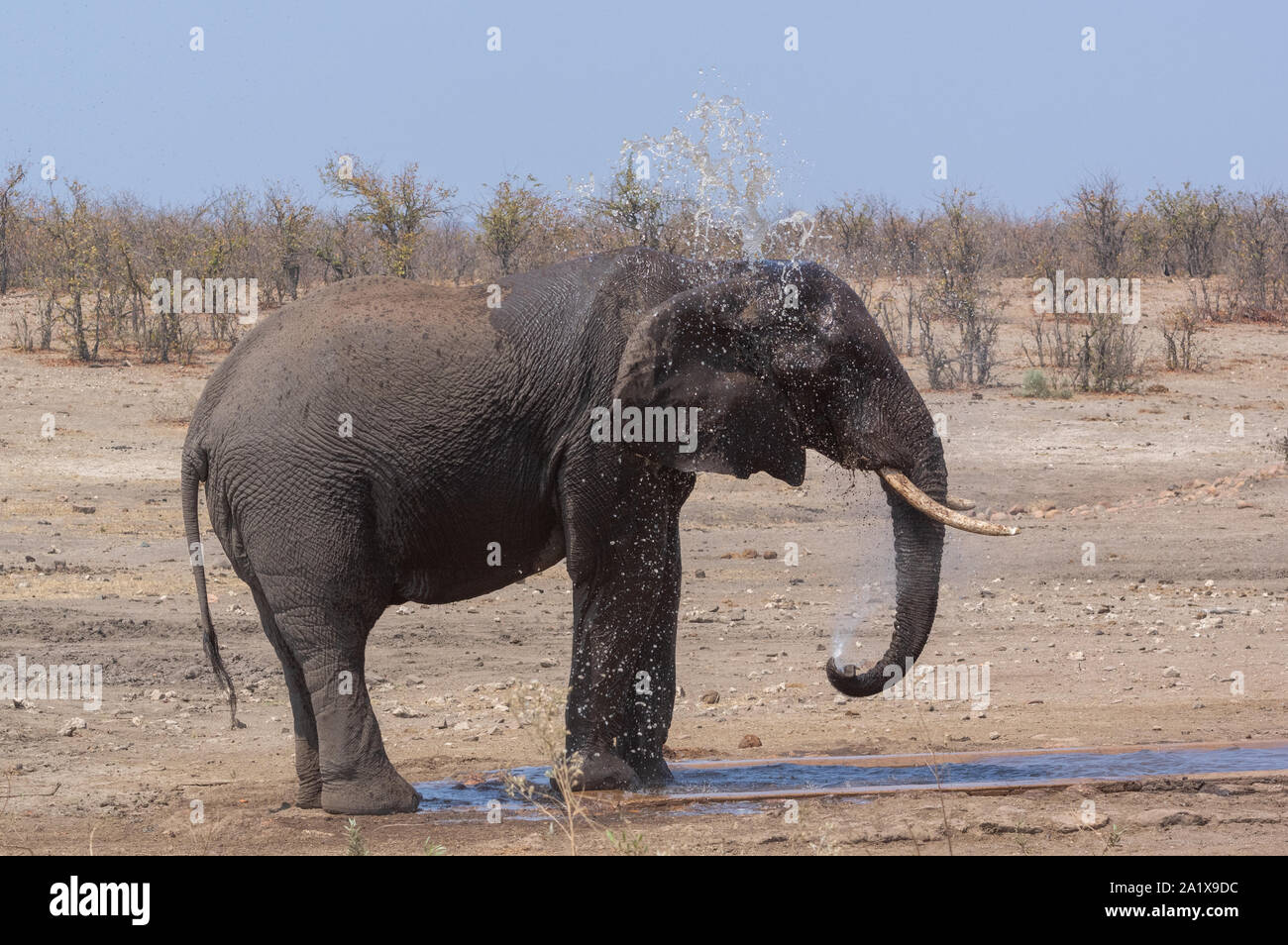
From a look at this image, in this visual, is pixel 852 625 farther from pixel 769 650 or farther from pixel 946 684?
pixel 946 684

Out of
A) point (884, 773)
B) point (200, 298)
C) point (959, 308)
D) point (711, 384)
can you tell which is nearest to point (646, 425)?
point (711, 384)

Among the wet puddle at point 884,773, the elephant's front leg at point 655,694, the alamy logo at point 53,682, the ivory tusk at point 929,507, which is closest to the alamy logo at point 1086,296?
the wet puddle at point 884,773

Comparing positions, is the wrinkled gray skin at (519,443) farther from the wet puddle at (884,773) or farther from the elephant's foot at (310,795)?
the wet puddle at (884,773)

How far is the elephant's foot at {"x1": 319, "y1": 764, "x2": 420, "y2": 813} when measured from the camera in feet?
23.7

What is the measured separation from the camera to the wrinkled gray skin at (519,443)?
7.14 metres

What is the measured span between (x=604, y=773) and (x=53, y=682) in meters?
4.51

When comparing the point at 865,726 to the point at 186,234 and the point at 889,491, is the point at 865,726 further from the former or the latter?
the point at 186,234

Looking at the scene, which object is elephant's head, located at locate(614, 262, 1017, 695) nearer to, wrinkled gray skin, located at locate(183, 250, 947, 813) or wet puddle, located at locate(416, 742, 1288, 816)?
wrinkled gray skin, located at locate(183, 250, 947, 813)

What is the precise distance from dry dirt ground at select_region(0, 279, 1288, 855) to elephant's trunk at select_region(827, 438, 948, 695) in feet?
2.01

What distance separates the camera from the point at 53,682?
10391 millimetres

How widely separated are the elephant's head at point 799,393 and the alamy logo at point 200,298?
19.4 m

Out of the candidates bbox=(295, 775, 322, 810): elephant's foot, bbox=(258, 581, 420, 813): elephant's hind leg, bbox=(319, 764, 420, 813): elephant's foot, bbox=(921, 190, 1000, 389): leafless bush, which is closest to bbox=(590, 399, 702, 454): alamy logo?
bbox=(258, 581, 420, 813): elephant's hind leg

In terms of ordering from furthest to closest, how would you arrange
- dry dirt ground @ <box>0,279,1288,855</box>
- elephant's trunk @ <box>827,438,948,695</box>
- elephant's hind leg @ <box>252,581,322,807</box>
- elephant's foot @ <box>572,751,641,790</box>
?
elephant's hind leg @ <box>252,581,322,807</box>, elephant's foot @ <box>572,751,641,790</box>, elephant's trunk @ <box>827,438,948,695</box>, dry dirt ground @ <box>0,279,1288,855</box>
